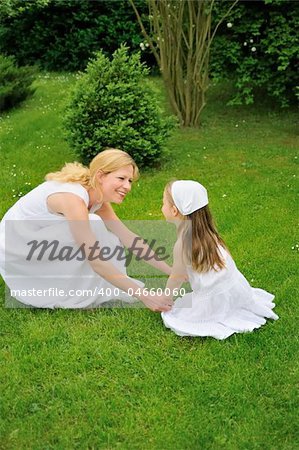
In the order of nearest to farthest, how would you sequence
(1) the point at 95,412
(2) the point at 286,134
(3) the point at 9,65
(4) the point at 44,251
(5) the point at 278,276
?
(1) the point at 95,412
(4) the point at 44,251
(5) the point at 278,276
(2) the point at 286,134
(3) the point at 9,65

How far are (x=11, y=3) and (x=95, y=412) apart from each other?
11506 mm

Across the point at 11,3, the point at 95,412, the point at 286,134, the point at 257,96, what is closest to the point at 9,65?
the point at 11,3

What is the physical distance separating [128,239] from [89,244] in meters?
0.68

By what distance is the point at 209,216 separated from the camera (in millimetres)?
3785

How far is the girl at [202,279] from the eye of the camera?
12.2ft

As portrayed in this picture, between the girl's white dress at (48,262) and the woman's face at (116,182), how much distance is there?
0.16 m

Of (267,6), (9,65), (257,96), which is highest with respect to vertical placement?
(267,6)

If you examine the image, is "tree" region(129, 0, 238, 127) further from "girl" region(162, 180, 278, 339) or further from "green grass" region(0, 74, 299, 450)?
"girl" region(162, 180, 278, 339)

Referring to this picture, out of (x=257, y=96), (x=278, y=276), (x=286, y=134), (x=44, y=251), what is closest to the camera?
(x=44, y=251)

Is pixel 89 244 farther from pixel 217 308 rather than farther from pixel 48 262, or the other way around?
pixel 217 308

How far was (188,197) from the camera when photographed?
3.66 metres

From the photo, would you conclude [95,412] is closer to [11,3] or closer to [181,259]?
[181,259]

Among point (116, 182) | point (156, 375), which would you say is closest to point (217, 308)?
point (156, 375)

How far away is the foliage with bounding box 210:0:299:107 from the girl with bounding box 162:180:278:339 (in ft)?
18.2
